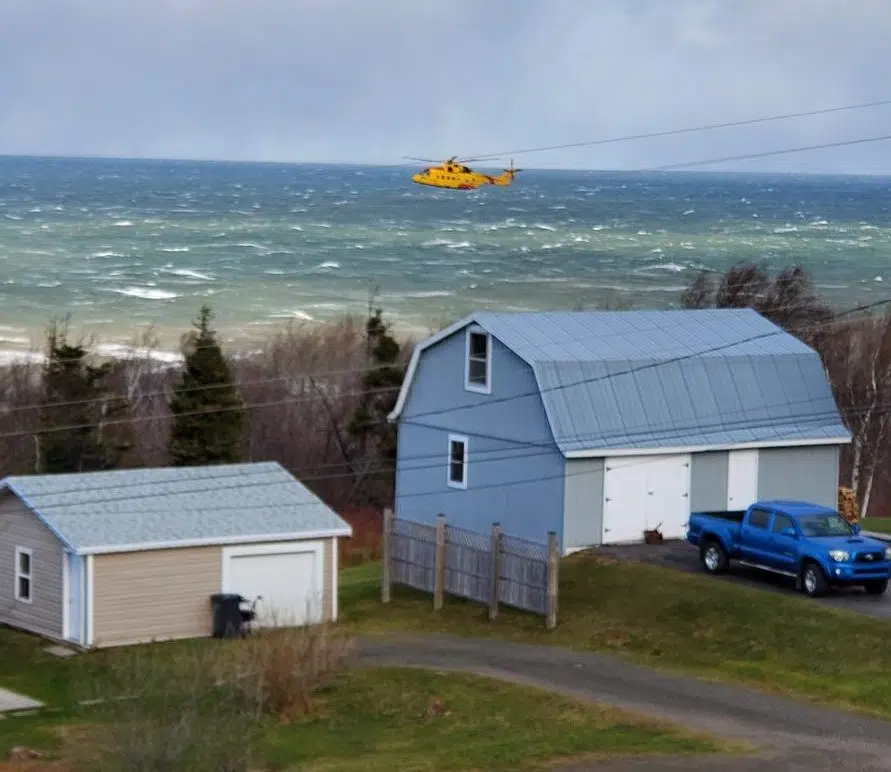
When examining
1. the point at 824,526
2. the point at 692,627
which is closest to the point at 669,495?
the point at 824,526

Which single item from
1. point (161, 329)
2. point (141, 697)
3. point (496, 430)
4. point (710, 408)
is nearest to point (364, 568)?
point (496, 430)

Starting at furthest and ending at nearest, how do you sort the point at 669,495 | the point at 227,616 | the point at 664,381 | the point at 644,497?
the point at 664,381, the point at 669,495, the point at 644,497, the point at 227,616

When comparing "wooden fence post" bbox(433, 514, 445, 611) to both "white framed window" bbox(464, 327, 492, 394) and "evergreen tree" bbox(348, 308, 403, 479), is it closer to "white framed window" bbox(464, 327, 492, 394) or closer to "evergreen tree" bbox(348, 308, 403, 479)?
"white framed window" bbox(464, 327, 492, 394)

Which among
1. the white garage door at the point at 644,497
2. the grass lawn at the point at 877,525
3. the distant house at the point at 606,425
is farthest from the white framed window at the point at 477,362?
the grass lawn at the point at 877,525

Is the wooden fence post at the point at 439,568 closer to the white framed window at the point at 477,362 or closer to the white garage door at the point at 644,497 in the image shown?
the white garage door at the point at 644,497

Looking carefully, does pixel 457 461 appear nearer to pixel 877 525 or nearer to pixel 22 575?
pixel 22 575

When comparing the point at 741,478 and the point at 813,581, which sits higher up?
the point at 741,478

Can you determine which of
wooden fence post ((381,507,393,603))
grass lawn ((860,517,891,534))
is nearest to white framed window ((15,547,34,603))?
wooden fence post ((381,507,393,603))
